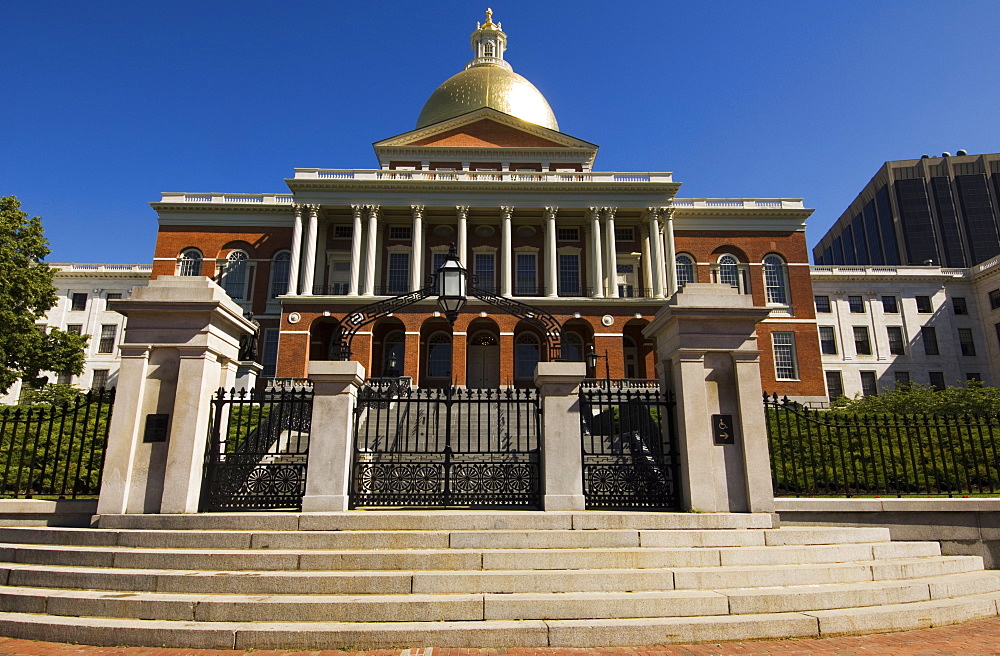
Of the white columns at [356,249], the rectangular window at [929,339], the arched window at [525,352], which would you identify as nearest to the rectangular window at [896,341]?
the rectangular window at [929,339]

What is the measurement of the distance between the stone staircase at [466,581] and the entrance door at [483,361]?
32.3 metres

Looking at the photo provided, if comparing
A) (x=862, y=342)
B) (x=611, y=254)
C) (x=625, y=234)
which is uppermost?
(x=625, y=234)

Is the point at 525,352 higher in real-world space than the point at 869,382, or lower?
higher

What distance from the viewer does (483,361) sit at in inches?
1614

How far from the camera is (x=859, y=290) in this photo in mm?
50656

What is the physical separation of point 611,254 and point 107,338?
41337mm

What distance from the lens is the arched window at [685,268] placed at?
4266 cm

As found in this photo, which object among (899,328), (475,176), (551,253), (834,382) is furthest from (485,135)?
(899,328)

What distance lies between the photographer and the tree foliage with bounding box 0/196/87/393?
2483 cm

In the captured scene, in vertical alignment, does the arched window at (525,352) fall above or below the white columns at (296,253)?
below

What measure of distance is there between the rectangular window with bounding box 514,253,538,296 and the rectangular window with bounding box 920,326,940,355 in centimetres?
3430

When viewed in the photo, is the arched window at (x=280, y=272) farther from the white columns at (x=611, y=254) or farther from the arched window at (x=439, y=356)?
the white columns at (x=611, y=254)

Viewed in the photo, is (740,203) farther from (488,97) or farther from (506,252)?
(488,97)

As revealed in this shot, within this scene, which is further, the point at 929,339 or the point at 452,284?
the point at 929,339
